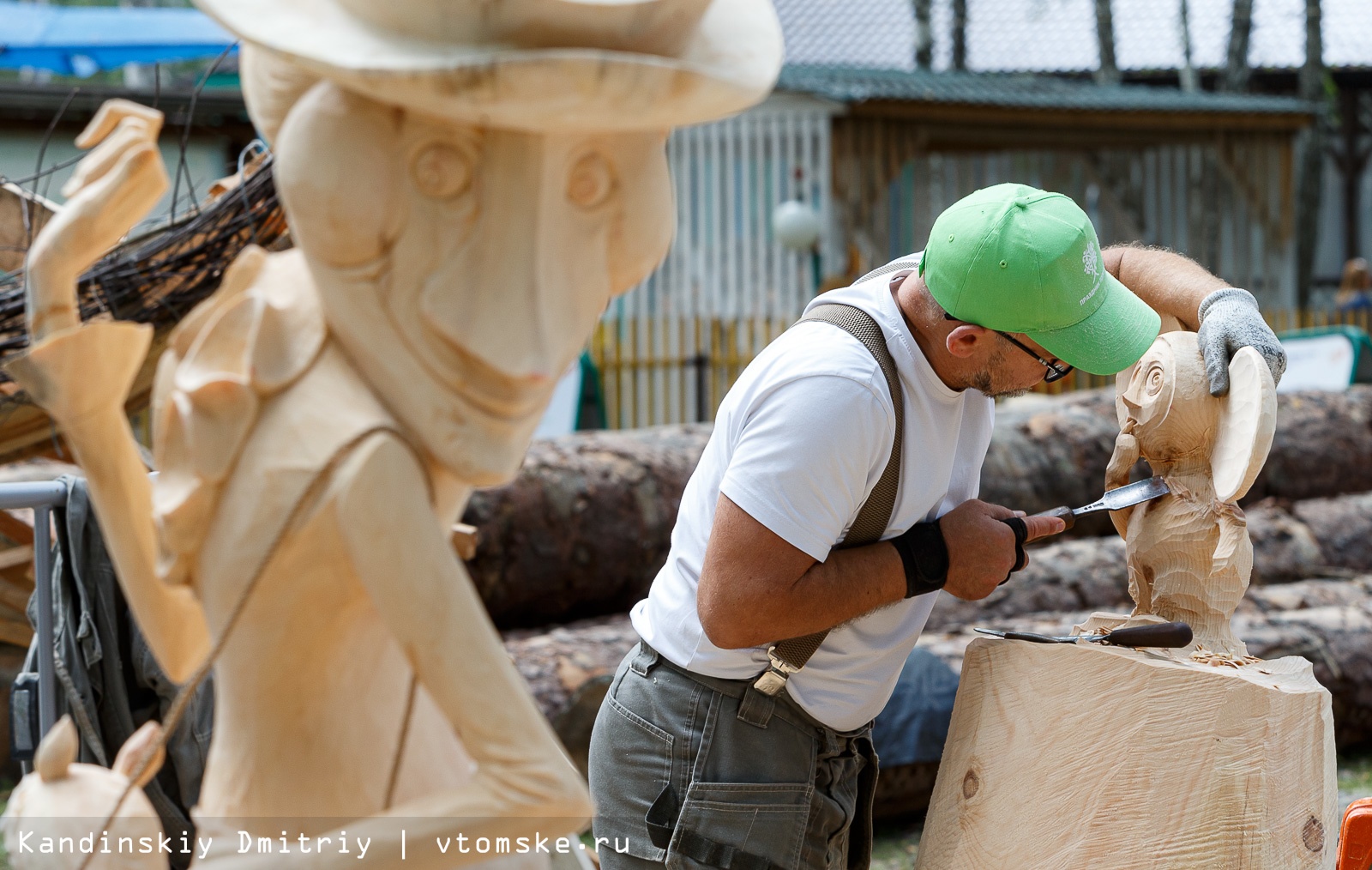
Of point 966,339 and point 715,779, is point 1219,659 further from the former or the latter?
point 715,779

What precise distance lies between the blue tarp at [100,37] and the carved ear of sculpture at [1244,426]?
8.57 metres

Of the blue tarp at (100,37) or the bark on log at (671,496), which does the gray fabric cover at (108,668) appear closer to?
the bark on log at (671,496)

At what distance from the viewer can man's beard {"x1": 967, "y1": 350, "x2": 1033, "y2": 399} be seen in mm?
1918

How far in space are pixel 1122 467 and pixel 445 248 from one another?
1565 millimetres

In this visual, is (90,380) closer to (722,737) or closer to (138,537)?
(138,537)

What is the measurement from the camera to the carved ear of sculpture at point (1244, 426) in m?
2.02

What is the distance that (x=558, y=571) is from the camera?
466 centimetres

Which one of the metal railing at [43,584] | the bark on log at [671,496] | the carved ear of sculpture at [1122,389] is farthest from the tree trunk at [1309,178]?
the metal railing at [43,584]

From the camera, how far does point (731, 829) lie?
1.93 m

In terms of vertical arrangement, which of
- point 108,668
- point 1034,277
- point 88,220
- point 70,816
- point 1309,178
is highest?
point 88,220

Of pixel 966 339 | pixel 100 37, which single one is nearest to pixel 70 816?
pixel 966 339

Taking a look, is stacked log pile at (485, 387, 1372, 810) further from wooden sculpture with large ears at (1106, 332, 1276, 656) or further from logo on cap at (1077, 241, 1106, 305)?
logo on cap at (1077, 241, 1106, 305)

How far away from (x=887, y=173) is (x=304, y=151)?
1184cm

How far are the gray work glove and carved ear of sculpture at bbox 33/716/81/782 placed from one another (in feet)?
5.76
